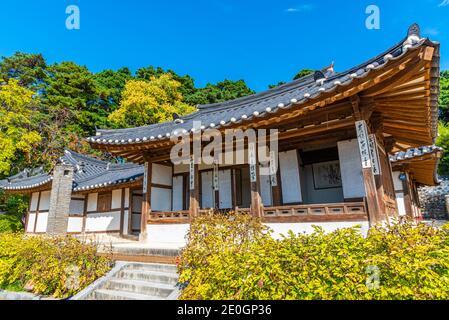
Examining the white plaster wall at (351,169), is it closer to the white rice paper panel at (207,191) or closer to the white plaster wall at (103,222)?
the white rice paper panel at (207,191)

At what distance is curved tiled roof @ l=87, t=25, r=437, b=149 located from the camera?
14.8 ft

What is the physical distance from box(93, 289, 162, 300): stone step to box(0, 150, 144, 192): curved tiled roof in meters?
9.61

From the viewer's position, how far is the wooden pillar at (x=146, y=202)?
9.16 metres

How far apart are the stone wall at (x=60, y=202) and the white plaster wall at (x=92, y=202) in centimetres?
463

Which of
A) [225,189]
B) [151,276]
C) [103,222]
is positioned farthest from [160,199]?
[103,222]

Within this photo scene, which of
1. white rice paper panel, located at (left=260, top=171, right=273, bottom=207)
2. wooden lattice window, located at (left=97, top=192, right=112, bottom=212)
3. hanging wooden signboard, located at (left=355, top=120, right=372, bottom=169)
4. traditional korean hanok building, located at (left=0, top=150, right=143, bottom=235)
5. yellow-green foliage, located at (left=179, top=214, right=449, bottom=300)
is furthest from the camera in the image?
wooden lattice window, located at (left=97, top=192, right=112, bottom=212)

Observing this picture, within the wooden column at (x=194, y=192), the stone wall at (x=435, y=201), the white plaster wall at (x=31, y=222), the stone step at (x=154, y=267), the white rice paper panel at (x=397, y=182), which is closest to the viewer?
the stone step at (x=154, y=267)

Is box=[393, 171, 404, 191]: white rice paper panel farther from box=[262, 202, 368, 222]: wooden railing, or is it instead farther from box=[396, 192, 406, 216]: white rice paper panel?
box=[262, 202, 368, 222]: wooden railing

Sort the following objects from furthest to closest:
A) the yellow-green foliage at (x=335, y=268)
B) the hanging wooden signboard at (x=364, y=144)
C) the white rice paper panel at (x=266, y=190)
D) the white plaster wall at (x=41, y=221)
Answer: the white plaster wall at (x=41, y=221)
the white rice paper panel at (x=266, y=190)
the hanging wooden signboard at (x=364, y=144)
the yellow-green foliage at (x=335, y=268)

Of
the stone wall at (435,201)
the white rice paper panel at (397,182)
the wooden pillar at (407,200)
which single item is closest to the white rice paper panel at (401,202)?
the wooden pillar at (407,200)

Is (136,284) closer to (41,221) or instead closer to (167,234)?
(167,234)

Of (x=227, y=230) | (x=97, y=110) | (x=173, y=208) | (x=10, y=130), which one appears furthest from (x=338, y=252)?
(x=97, y=110)

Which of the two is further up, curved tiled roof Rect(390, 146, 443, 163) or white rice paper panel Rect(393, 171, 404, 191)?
curved tiled roof Rect(390, 146, 443, 163)

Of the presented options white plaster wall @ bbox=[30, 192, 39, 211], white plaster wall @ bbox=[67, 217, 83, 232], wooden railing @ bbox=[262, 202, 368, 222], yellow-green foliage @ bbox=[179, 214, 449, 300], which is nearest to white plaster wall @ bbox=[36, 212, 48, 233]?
white plaster wall @ bbox=[30, 192, 39, 211]
